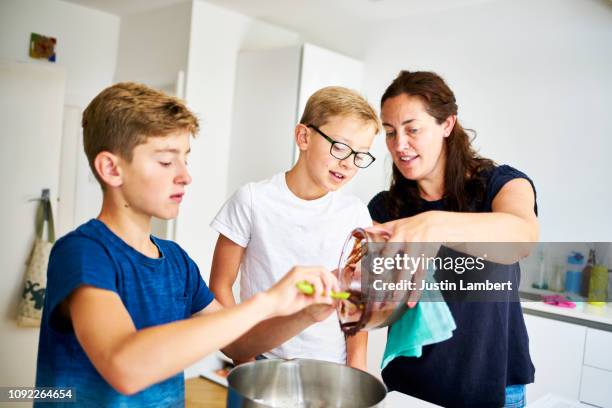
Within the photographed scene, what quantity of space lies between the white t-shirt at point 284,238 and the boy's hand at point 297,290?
0.48 metres

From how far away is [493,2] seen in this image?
3201mm

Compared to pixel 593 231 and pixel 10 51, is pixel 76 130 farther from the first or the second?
pixel 593 231

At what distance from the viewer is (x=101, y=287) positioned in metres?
0.80

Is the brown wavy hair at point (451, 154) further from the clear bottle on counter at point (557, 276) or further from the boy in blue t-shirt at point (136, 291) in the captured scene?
the clear bottle on counter at point (557, 276)

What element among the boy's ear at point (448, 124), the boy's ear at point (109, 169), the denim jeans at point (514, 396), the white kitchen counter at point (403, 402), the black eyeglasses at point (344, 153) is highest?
the boy's ear at point (448, 124)

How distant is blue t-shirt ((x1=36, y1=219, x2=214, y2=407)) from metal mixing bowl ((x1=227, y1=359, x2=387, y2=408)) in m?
0.17

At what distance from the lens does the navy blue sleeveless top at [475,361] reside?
49.7 inches

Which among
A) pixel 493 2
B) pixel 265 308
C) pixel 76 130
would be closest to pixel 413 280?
pixel 265 308

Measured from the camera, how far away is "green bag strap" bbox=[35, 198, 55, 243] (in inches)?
123

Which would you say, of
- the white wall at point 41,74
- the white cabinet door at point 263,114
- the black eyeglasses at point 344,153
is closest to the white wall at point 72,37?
the white wall at point 41,74

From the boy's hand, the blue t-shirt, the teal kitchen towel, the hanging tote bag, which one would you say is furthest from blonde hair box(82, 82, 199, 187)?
the hanging tote bag

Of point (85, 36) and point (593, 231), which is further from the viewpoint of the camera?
point (85, 36)

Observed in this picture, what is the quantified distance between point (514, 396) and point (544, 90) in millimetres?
2177

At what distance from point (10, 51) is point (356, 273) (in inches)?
141
